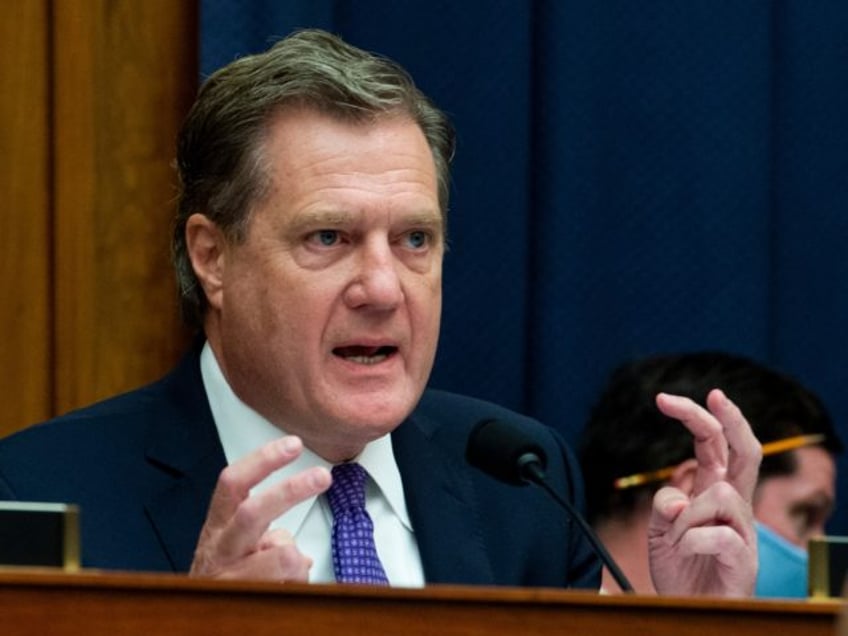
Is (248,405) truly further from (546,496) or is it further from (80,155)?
(80,155)

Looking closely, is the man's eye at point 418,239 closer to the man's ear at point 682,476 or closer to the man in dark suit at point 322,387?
the man in dark suit at point 322,387

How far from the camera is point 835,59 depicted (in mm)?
3217

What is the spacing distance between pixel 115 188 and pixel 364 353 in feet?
2.75

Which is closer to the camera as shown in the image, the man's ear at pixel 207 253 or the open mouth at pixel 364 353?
the open mouth at pixel 364 353

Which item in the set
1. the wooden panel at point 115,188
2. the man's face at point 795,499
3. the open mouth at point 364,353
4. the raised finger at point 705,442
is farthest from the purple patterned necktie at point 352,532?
the man's face at point 795,499

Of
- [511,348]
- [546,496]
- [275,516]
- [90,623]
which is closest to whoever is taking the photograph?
[90,623]

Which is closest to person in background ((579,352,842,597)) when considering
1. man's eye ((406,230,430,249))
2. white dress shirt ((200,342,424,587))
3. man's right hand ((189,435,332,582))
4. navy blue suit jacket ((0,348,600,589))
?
navy blue suit jacket ((0,348,600,589))

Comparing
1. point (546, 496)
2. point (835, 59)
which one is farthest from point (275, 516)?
point (835, 59)

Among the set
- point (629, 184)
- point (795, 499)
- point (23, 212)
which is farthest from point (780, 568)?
point (23, 212)

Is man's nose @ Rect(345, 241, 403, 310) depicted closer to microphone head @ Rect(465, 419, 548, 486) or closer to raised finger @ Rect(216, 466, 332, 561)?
microphone head @ Rect(465, 419, 548, 486)

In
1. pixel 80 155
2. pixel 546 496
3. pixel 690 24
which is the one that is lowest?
pixel 546 496

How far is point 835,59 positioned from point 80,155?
1245 millimetres

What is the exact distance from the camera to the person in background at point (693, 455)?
2.89 meters

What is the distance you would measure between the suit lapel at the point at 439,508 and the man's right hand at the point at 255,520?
1.36ft
